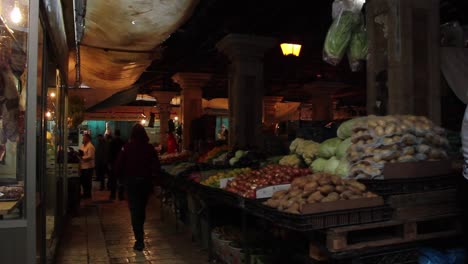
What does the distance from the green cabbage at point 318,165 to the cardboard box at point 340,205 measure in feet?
4.24

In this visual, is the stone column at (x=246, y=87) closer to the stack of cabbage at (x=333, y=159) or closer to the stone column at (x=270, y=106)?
the stack of cabbage at (x=333, y=159)

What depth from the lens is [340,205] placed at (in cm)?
317

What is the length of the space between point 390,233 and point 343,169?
711 mm

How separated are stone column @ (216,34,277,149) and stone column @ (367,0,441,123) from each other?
4.78m

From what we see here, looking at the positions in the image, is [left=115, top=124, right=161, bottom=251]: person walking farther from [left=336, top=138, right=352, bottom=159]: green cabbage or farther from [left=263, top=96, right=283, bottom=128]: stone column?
[left=263, top=96, right=283, bottom=128]: stone column

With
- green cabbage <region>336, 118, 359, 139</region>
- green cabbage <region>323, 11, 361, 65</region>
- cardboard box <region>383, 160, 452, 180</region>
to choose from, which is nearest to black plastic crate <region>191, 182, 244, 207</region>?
green cabbage <region>336, 118, 359, 139</region>

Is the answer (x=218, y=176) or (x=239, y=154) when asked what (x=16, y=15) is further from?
(x=239, y=154)

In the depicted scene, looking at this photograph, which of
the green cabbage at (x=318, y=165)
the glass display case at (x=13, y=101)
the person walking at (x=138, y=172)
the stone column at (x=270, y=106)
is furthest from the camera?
the stone column at (x=270, y=106)

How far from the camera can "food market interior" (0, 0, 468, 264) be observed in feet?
10.3

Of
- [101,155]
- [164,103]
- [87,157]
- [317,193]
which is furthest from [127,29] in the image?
[164,103]

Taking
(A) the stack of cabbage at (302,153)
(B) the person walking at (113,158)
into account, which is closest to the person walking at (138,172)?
(A) the stack of cabbage at (302,153)

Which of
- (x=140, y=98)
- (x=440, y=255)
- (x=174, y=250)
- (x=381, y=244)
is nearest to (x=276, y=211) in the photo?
(x=381, y=244)

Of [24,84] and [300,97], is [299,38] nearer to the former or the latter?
[24,84]

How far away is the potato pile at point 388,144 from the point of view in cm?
358
